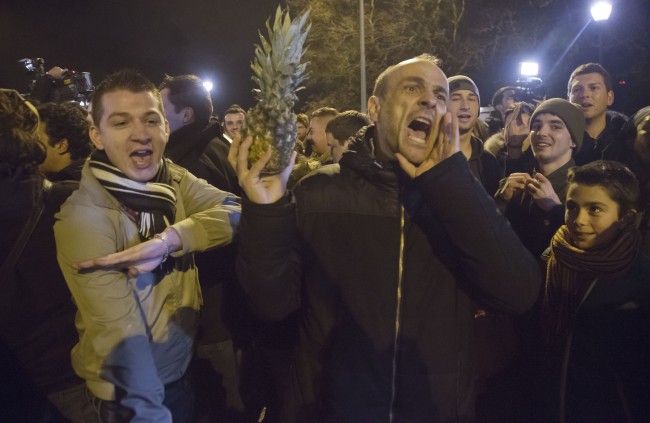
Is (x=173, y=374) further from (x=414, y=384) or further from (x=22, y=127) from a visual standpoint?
(x=22, y=127)

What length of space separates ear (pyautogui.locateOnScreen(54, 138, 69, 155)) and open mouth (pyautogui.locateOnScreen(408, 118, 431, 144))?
2.15m

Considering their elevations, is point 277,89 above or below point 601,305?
above

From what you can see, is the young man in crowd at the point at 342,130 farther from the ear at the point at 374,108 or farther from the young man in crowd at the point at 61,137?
the young man in crowd at the point at 61,137

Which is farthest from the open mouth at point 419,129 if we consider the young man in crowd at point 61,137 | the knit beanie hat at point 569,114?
the young man in crowd at point 61,137

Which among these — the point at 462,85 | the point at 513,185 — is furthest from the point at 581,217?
the point at 462,85

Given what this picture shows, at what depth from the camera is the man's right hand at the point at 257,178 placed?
164 centimetres

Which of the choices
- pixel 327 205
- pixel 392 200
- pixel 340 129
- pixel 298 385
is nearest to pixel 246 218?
pixel 327 205

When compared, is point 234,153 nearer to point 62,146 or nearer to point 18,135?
point 18,135

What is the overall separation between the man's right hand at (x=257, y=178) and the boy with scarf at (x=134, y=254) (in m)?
0.55

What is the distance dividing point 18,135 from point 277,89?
1374 millimetres

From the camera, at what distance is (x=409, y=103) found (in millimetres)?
2172

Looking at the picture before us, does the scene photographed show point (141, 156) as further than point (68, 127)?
No

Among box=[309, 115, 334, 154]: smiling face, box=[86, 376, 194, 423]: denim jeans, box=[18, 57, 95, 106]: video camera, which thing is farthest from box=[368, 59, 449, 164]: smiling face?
box=[18, 57, 95, 106]: video camera

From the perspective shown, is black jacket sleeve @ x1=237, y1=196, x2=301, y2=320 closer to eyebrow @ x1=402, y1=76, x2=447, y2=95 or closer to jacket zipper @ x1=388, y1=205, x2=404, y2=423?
jacket zipper @ x1=388, y1=205, x2=404, y2=423
